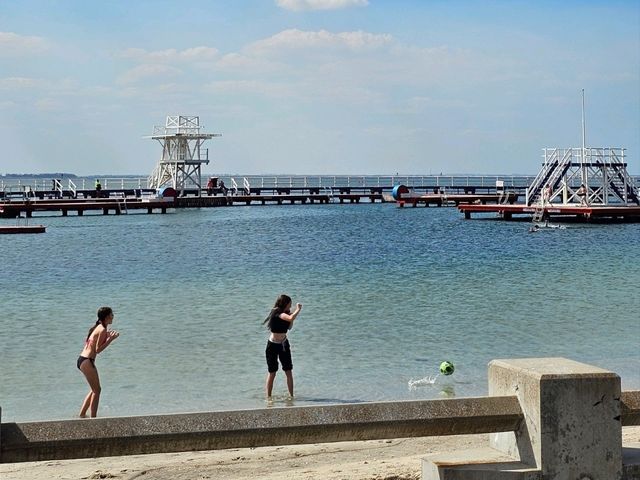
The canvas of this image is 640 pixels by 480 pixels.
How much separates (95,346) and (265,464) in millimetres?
3002

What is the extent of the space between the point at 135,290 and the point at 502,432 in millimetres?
23654

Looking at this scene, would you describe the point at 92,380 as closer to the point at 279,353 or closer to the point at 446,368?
the point at 279,353

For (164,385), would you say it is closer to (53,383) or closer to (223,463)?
(53,383)

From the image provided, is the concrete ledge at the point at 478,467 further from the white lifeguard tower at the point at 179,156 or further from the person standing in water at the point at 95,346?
the white lifeguard tower at the point at 179,156

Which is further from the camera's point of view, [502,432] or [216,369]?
[216,369]

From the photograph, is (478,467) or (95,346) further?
(95,346)

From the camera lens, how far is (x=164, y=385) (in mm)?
13516

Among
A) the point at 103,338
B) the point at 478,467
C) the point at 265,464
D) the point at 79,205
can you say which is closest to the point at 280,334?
the point at 103,338

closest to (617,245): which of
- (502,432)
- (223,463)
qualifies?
(223,463)

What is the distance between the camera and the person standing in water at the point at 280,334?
11.1 metres

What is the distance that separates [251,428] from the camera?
4.11 metres

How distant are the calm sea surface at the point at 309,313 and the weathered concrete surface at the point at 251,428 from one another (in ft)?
25.8

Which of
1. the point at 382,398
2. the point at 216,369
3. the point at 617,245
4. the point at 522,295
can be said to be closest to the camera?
the point at 382,398

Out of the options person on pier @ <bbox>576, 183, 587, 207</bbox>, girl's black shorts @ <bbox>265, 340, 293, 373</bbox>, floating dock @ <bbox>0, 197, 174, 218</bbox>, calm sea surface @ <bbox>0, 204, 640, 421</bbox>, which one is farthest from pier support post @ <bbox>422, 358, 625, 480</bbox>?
floating dock @ <bbox>0, 197, 174, 218</bbox>
